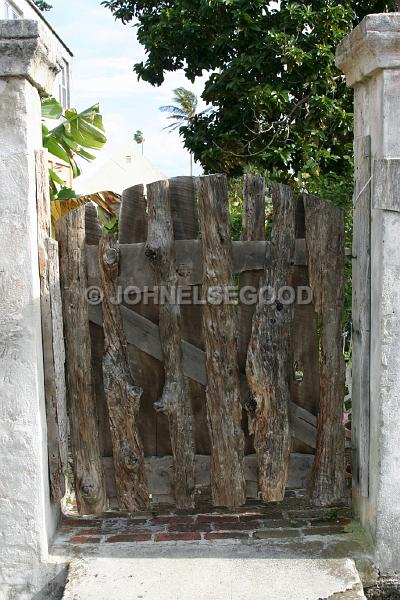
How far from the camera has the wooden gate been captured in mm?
3270

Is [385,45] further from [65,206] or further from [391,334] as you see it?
[65,206]

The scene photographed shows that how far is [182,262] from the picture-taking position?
10.8ft

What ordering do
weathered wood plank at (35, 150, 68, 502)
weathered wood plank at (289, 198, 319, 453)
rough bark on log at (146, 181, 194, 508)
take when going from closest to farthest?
weathered wood plank at (35, 150, 68, 502), rough bark on log at (146, 181, 194, 508), weathered wood plank at (289, 198, 319, 453)

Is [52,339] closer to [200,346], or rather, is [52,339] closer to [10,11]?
[200,346]

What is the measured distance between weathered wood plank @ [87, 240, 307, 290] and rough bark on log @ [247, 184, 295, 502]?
82 mm

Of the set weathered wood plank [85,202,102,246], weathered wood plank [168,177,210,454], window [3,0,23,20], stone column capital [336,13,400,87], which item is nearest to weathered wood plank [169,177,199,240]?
weathered wood plank [168,177,210,454]

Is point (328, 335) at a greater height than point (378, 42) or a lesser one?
lesser

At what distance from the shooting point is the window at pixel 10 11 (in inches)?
429

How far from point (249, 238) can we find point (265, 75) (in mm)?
6537

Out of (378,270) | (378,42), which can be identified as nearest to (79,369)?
(378,270)

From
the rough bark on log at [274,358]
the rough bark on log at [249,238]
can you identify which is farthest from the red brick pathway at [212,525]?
the rough bark on log at [249,238]

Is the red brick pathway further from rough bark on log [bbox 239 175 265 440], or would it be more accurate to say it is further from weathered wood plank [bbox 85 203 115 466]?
rough bark on log [bbox 239 175 265 440]

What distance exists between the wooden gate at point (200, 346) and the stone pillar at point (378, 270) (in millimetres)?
185

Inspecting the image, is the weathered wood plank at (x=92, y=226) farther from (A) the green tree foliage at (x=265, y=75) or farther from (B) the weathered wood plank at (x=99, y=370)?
(A) the green tree foliage at (x=265, y=75)
